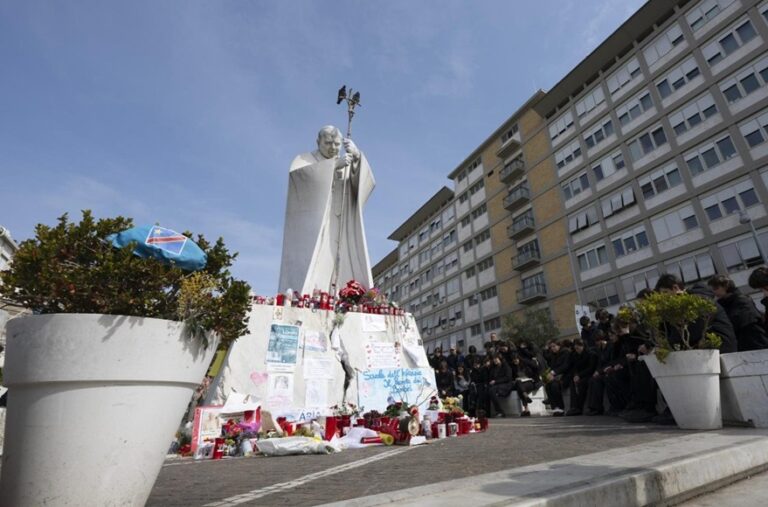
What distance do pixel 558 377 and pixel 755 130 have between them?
77.1 ft

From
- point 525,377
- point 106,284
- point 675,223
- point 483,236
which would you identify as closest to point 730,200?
point 675,223

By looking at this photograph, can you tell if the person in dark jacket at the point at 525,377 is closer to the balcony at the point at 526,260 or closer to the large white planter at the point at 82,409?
the large white planter at the point at 82,409

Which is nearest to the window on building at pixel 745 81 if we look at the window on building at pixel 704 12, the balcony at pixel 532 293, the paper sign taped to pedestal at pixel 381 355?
the window on building at pixel 704 12

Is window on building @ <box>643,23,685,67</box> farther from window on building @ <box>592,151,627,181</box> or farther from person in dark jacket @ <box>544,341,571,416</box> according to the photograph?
person in dark jacket @ <box>544,341,571,416</box>

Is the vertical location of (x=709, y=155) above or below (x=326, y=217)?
above

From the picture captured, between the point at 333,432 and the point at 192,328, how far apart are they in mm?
4188

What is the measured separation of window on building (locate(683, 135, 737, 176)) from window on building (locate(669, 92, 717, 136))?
1.67 m

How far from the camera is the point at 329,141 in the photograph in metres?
13.1

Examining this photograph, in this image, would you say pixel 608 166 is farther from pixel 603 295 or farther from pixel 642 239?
pixel 603 295

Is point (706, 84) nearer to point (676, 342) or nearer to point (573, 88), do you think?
point (573, 88)

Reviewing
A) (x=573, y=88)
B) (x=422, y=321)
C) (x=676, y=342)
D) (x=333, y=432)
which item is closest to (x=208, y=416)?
(x=333, y=432)

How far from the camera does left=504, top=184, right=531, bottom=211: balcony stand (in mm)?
37969

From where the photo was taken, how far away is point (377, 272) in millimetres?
70062

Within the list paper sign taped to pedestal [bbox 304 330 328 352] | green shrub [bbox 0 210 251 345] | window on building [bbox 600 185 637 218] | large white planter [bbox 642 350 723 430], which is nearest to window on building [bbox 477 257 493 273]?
window on building [bbox 600 185 637 218]
